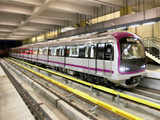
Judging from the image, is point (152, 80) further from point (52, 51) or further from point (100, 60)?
point (52, 51)

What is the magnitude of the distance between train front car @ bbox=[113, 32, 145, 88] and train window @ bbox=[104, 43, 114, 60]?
0.29 meters

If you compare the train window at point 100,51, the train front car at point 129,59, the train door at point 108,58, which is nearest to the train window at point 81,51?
the train window at point 100,51

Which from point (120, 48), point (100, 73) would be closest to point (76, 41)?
point (100, 73)

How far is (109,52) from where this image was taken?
509cm

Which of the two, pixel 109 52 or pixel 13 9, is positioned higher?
pixel 13 9

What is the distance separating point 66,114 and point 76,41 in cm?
461

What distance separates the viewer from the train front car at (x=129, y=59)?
4773mm

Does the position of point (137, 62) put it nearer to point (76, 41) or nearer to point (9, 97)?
point (76, 41)

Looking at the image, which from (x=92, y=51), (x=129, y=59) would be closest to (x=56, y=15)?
(x=92, y=51)

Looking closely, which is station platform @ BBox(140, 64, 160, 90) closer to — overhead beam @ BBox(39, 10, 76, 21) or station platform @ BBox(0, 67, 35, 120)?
station platform @ BBox(0, 67, 35, 120)

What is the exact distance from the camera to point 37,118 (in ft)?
12.2

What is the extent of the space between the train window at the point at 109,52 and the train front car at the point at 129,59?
29 centimetres

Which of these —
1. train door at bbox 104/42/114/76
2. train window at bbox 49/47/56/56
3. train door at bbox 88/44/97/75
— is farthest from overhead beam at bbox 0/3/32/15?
train door at bbox 104/42/114/76

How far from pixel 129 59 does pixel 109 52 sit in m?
0.82
